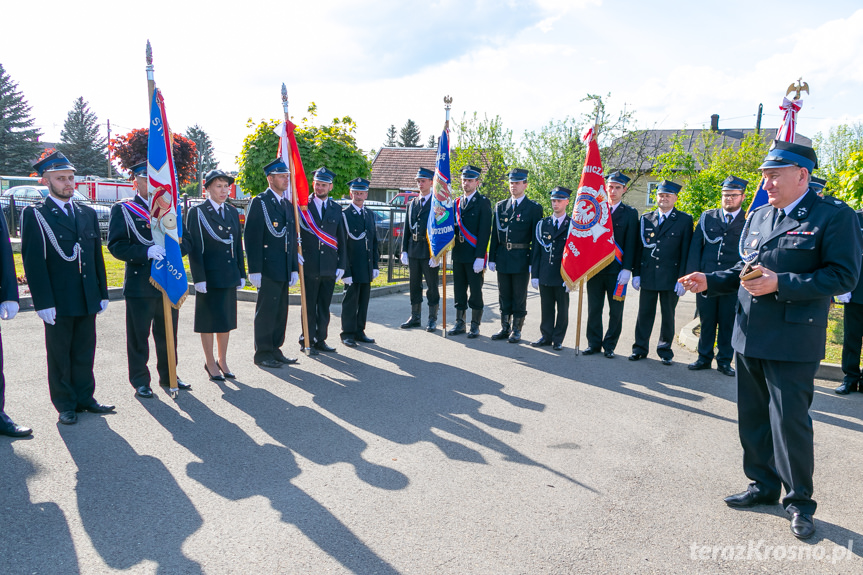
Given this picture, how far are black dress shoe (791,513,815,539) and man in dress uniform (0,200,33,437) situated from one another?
5182mm

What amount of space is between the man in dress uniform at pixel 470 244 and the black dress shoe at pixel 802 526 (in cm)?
541

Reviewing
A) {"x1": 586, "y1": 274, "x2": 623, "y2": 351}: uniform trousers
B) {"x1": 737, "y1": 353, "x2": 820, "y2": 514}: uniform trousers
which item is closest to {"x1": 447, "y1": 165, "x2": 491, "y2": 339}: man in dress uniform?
{"x1": 586, "y1": 274, "x2": 623, "y2": 351}: uniform trousers

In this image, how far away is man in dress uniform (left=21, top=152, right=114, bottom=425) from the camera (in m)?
4.67

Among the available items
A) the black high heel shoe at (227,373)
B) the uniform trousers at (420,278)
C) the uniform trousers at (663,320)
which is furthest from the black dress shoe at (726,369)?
the black high heel shoe at (227,373)

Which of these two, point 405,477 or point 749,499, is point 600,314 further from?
point 405,477

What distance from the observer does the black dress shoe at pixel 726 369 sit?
22.3 ft

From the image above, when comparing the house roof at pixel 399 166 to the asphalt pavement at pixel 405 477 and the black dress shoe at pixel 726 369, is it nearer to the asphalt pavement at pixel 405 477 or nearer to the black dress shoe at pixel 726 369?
the black dress shoe at pixel 726 369

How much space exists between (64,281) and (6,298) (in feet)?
1.47

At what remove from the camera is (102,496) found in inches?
140

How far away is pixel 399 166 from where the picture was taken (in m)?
41.5

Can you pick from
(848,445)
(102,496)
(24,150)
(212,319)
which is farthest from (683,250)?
(24,150)

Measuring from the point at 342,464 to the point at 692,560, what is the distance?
2236mm

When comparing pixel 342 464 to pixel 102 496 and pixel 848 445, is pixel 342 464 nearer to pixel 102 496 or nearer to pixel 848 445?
pixel 102 496

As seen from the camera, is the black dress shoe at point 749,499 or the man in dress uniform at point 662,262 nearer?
the black dress shoe at point 749,499
